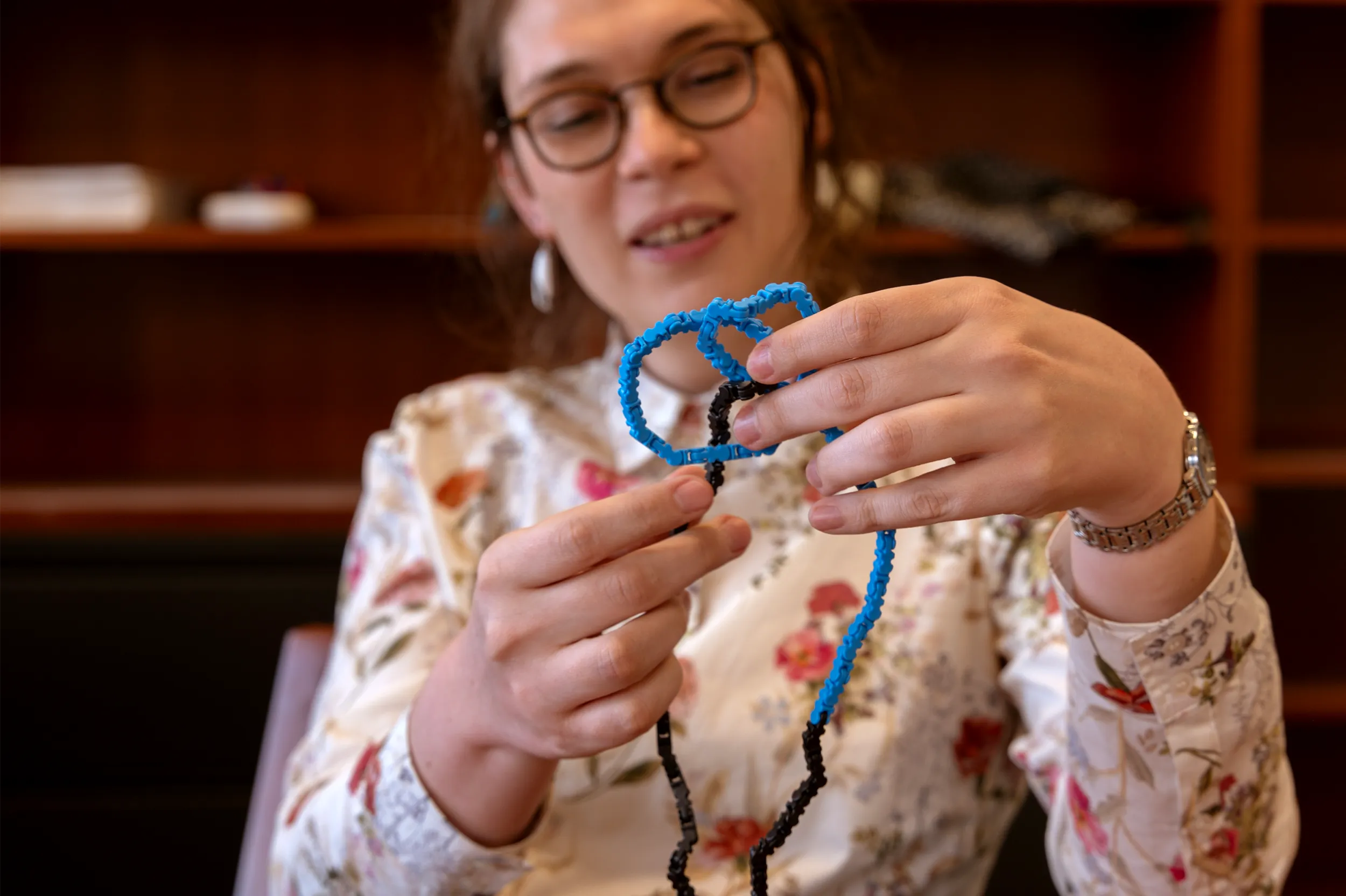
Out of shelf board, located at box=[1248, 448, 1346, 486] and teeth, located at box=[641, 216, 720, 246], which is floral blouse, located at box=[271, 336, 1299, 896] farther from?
shelf board, located at box=[1248, 448, 1346, 486]

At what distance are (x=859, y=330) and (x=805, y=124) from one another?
0.52 meters

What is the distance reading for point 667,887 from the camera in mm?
916

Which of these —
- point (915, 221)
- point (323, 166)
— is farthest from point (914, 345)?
point (323, 166)

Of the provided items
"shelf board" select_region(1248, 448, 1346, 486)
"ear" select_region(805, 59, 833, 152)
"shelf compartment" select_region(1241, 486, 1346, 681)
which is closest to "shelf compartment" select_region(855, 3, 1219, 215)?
"shelf board" select_region(1248, 448, 1346, 486)

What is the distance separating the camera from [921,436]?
0.55m

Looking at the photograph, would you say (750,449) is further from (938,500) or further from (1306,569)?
(1306,569)

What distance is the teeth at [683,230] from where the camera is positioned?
3.00ft

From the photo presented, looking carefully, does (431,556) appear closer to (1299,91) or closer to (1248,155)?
(1248,155)

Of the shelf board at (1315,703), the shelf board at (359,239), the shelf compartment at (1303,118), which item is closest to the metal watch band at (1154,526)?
the shelf board at (359,239)

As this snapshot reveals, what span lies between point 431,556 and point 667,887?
359mm

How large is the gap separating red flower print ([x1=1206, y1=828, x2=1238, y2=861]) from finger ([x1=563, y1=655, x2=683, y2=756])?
0.38 m

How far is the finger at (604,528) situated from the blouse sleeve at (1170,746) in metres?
0.23

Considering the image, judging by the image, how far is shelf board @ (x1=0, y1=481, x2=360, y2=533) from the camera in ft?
6.40

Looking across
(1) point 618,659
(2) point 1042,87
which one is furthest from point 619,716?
(2) point 1042,87
